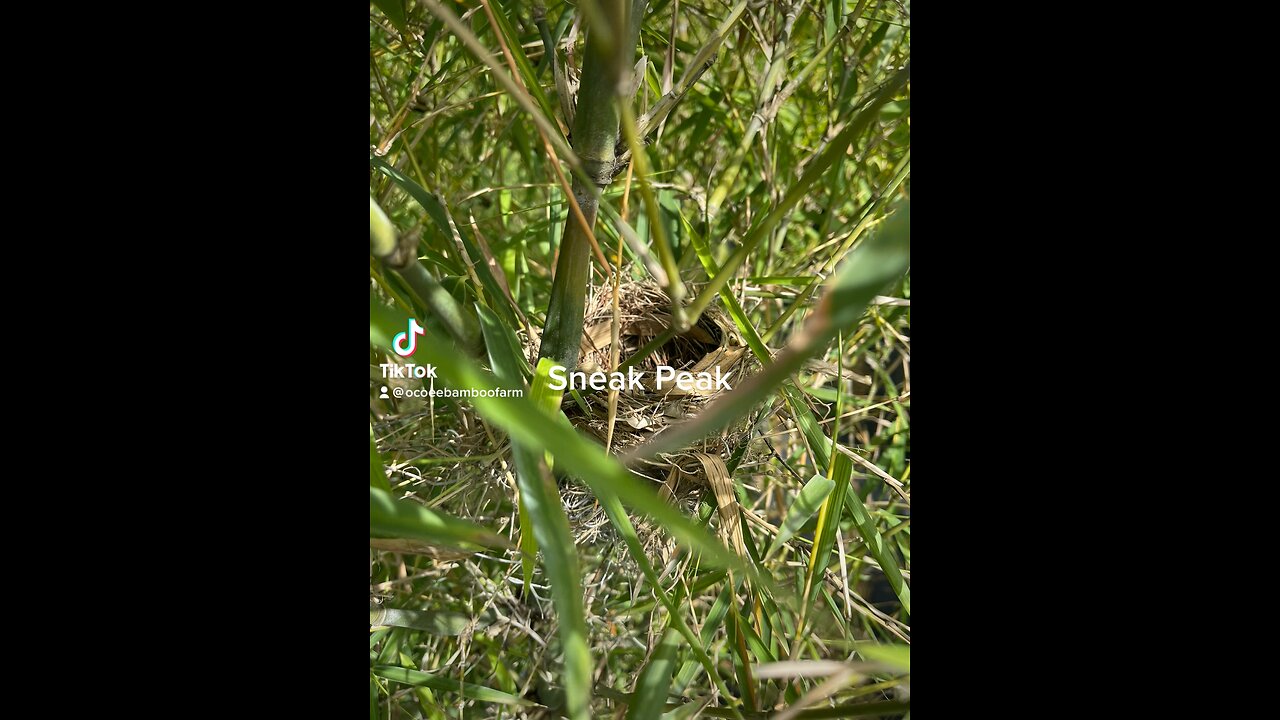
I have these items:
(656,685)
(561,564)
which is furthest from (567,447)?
(656,685)

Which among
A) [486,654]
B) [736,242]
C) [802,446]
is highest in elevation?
[736,242]

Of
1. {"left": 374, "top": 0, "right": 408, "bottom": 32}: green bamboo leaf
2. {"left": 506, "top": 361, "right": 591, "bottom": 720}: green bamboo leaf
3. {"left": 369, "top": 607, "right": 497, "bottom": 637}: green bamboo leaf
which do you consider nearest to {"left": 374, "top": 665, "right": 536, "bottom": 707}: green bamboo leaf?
{"left": 369, "top": 607, "right": 497, "bottom": 637}: green bamboo leaf

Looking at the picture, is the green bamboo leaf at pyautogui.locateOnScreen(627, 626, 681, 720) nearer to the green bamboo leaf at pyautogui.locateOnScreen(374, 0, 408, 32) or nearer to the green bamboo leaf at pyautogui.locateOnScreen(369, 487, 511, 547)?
the green bamboo leaf at pyautogui.locateOnScreen(369, 487, 511, 547)

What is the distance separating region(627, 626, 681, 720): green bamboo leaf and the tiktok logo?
16cm

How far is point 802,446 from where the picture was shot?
0.56 m

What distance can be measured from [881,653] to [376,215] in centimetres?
23

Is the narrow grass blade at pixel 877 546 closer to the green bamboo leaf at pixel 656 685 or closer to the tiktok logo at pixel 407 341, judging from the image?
the green bamboo leaf at pixel 656 685

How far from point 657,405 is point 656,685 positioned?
0.13 m

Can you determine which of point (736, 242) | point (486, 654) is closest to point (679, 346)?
point (736, 242)

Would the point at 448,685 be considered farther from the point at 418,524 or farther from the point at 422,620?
the point at 418,524

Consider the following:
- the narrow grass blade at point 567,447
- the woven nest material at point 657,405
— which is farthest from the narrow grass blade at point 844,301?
the woven nest material at point 657,405

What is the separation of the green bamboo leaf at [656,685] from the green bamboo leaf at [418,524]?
11cm
